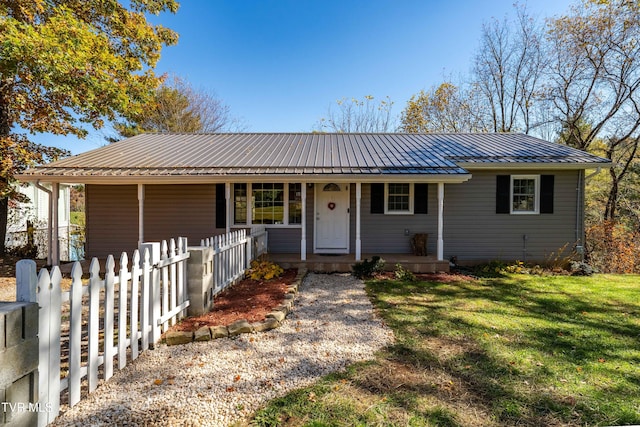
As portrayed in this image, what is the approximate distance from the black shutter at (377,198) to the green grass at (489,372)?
3933mm

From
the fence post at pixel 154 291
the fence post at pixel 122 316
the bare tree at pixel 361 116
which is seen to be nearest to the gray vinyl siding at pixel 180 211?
the fence post at pixel 154 291

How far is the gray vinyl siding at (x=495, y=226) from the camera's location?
898 centimetres

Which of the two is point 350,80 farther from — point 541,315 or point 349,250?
point 541,315

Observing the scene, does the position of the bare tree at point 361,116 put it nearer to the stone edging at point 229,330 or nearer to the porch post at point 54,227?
the porch post at point 54,227

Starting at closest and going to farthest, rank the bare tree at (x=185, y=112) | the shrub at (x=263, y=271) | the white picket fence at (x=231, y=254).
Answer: the white picket fence at (x=231, y=254), the shrub at (x=263, y=271), the bare tree at (x=185, y=112)

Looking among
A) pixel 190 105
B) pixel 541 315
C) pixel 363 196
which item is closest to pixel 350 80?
pixel 190 105

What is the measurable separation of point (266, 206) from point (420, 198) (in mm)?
4504

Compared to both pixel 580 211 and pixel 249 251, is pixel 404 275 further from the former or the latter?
pixel 580 211

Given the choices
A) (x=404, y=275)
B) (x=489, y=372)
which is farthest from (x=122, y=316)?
(x=404, y=275)

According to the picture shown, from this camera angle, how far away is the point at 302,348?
11.6ft

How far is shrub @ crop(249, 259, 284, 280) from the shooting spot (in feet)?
22.0

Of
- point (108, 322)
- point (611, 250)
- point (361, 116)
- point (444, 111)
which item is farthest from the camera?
point (361, 116)

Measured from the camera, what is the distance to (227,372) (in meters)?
2.98

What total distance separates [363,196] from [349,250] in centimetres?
163
